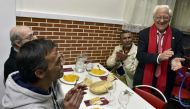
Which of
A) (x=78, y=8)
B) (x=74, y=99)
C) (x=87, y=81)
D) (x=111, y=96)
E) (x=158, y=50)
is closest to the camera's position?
(x=74, y=99)

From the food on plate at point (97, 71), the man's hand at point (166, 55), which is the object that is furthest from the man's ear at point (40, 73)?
the man's hand at point (166, 55)

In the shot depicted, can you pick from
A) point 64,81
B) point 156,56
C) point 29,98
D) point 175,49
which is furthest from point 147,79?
point 29,98

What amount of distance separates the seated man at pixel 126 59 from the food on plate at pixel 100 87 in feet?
2.84

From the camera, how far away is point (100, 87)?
1734 mm

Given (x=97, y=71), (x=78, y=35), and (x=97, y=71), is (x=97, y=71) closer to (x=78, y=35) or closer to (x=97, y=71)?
(x=97, y=71)

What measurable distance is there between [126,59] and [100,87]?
105 cm

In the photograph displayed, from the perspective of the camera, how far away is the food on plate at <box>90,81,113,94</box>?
169 cm

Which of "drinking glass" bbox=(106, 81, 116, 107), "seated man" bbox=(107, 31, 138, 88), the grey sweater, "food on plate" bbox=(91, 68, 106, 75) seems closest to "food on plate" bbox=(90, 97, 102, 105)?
A: "drinking glass" bbox=(106, 81, 116, 107)

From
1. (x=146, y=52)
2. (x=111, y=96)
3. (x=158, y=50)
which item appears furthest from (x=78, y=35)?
(x=111, y=96)

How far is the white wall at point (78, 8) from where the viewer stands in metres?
2.31

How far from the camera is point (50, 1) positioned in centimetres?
243

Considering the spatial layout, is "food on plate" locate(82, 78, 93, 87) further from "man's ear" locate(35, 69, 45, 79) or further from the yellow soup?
"man's ear" locate(35, 69, 45, 79)

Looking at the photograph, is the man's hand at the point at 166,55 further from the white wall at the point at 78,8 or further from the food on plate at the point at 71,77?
the white wall at the point at 78,8

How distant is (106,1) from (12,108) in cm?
226
